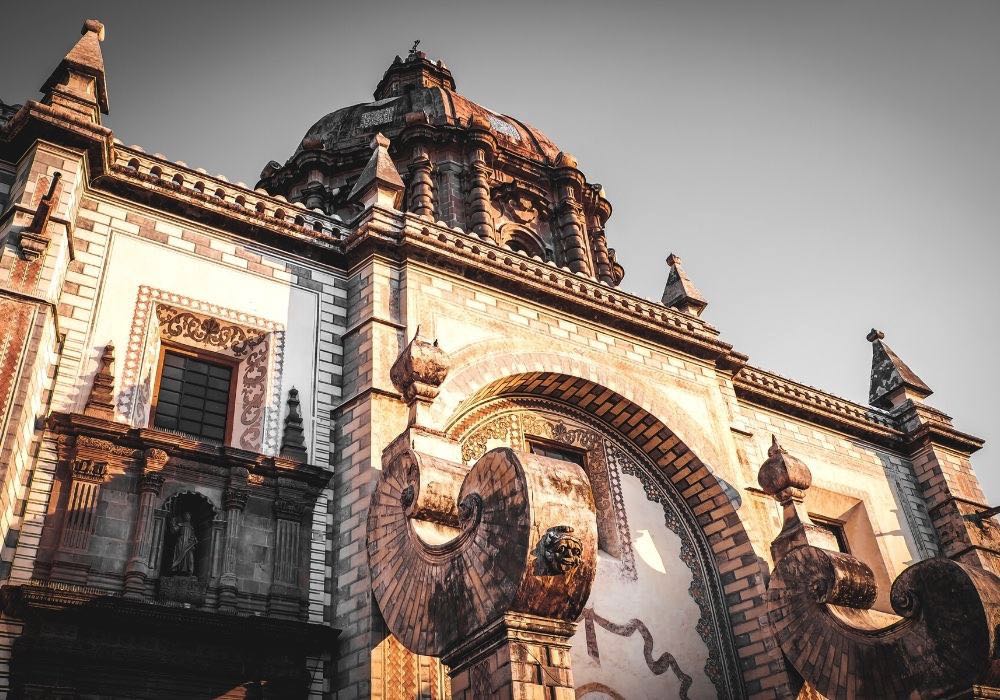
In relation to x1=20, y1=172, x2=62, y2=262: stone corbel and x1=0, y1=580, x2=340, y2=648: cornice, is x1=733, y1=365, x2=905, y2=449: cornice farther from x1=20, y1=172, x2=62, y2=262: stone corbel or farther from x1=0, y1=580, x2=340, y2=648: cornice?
x1=20, y1=172, x2=62, y2=262: stone corbel

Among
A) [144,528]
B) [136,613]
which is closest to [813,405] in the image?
[144,528]

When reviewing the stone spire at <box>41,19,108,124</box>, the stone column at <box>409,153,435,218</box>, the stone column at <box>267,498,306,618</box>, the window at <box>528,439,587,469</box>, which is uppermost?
the stone column at <box>409,153,435,218</box>

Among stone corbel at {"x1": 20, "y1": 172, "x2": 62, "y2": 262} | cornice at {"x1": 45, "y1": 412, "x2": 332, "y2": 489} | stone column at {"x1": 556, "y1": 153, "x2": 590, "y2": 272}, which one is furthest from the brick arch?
stone column at {"x1": 556, "y1": 153, "x2": 590, "y2": 272}

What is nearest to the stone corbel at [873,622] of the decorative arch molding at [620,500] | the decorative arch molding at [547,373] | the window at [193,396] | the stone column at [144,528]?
the decorative arch molding at [620,500]

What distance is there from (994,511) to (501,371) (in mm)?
12143

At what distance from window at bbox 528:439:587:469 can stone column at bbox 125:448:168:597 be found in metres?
5.93

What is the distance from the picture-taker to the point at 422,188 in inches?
897

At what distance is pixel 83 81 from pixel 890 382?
699 inches

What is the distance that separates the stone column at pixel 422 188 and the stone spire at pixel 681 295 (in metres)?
6.36

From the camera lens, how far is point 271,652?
393 inches

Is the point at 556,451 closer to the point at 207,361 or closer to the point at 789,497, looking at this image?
the point at 789,497

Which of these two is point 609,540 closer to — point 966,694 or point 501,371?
point 501,371

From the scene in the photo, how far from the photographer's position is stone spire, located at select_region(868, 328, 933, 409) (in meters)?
21.0

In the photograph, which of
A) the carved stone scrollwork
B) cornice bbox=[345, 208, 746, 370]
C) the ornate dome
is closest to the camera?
the carved stone scrollwork
